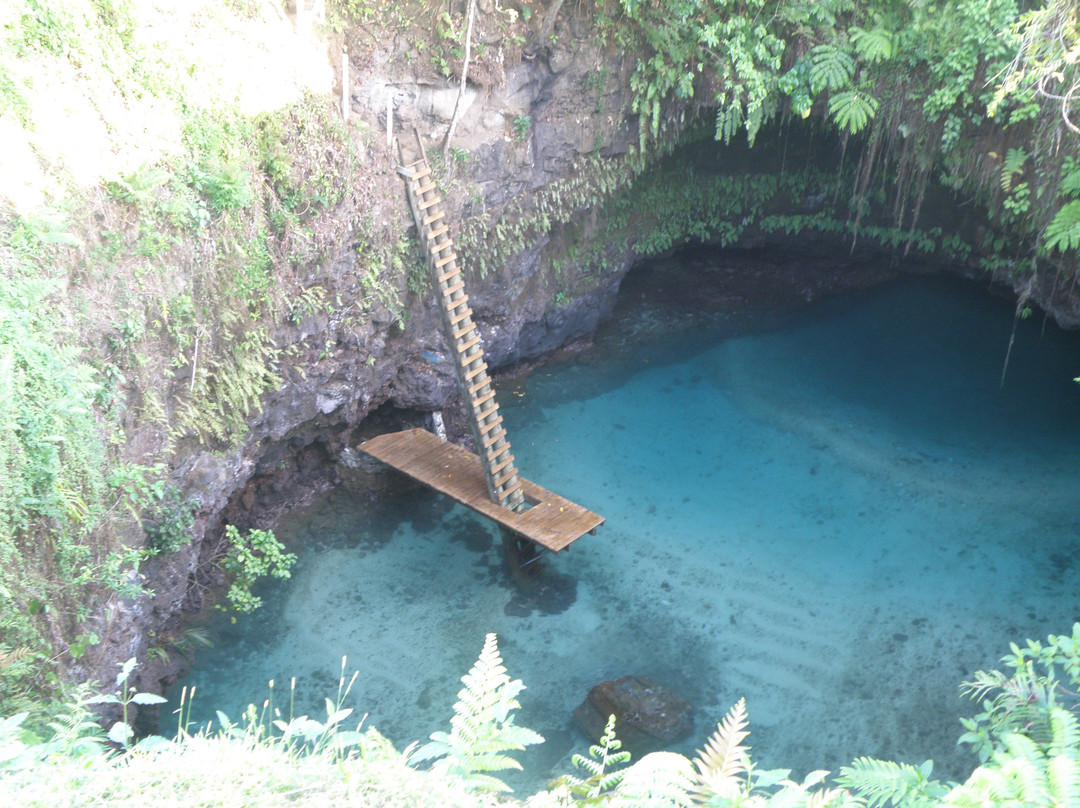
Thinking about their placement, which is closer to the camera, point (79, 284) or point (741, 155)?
point (79, 284)

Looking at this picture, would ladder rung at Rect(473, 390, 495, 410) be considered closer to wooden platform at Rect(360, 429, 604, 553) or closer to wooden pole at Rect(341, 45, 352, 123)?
wooden platform at Rect(360, 429, 604, 553)

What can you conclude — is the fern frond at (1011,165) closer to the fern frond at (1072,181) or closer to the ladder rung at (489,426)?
the fern frond at (1072,181)

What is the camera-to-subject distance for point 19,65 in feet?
20.0

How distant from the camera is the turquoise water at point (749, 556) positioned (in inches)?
308

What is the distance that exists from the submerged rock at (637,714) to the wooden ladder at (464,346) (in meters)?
2.29

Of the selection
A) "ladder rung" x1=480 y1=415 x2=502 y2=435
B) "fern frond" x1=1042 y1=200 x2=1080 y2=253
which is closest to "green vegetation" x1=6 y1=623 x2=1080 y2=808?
"ladder rung" x1=480 y1=415 x2=502 y2=435

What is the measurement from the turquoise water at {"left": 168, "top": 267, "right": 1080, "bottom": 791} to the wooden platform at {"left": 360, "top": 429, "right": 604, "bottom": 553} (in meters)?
0.78

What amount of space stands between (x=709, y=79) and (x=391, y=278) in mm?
5003

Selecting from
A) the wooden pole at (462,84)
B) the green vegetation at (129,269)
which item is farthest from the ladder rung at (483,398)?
the wooden pole at (462,84)

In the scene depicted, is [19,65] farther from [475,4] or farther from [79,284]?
[475,4]

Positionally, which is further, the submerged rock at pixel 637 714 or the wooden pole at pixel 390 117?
the wooden pole at pixel 390 117

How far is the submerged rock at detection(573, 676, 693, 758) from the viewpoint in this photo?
740cm

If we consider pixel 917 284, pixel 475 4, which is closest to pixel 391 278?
pixel 475 4

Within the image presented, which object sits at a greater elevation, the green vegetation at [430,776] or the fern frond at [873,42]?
the fern frond at [873,42]
